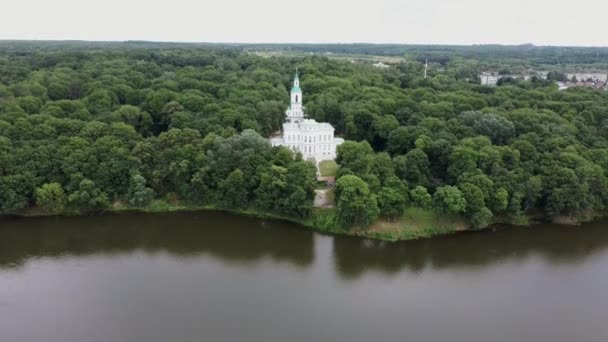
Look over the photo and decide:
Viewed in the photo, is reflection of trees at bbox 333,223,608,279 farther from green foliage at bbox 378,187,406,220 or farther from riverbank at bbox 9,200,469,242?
green foliage at bbox 378,187,406,220

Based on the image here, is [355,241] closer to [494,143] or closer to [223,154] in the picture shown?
[223,154]

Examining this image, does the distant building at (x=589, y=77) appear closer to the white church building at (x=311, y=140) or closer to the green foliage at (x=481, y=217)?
the white church building at (x=311, y=140)

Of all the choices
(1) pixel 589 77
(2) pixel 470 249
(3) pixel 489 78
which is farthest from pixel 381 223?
(1) pixel 589 77

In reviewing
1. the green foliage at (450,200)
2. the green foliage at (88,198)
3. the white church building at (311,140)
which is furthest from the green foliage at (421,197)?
the green foliage at (88,198)

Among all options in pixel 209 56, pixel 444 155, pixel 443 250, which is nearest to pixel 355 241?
pixel 443 250

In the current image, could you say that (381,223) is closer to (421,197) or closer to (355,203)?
(355,203)

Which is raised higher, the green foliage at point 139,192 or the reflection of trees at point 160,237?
the green foliage at point 139,192
